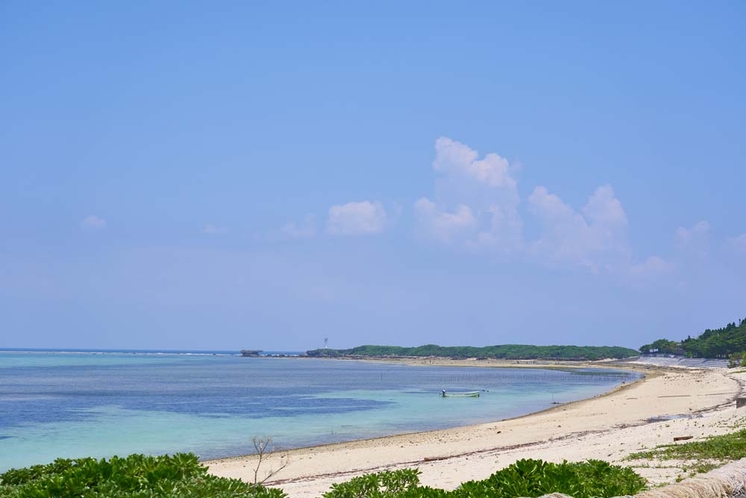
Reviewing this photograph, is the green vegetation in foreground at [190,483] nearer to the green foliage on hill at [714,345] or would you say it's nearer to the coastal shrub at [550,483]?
the coastal shrub at [550,483]

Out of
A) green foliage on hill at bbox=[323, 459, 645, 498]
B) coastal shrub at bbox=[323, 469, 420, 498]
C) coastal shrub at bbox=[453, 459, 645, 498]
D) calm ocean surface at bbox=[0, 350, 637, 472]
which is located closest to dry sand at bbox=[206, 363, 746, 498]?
coastal shrub at bbox=[323, 469, 420, 498]

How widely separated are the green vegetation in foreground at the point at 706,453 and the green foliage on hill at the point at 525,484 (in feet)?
17.3

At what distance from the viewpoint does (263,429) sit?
38875 mm

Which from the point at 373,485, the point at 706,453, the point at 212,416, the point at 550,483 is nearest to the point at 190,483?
the point at 373,485

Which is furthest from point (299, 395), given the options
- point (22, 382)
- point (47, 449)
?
point (22, 382)

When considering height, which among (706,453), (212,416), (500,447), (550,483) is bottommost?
(212,416)

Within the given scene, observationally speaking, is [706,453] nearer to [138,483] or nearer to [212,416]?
[138,483]

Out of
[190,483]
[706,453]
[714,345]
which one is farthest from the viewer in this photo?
[714,345]

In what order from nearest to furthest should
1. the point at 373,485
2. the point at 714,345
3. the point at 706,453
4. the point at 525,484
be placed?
1. the point at 525,484
2. the point at 373,485
3. the point at 706,453
4. the point at 714,345

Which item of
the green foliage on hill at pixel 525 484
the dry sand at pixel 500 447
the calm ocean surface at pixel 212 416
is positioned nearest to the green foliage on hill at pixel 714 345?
the calm ocean surface at pixel 212 416

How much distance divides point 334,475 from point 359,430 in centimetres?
1672

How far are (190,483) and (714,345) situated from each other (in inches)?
5719

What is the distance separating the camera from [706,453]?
48.7 ft

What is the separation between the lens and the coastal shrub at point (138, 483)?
278 inches
